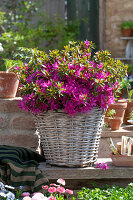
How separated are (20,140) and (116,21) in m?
4.72

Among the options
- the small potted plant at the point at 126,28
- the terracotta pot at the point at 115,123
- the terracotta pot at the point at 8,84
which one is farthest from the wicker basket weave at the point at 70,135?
the small potted plant at the point at 126,28

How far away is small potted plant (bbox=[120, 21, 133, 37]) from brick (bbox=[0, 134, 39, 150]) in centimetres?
454

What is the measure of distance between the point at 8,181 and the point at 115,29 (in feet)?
16.9

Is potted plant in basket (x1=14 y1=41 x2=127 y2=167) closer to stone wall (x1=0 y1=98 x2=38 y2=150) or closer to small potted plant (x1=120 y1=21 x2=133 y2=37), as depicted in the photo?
stone wall (x1=0 y1=98 x2=38 y2=150)

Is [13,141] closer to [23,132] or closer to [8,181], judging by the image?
[23,132]

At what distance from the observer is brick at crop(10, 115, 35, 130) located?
2.65 meters

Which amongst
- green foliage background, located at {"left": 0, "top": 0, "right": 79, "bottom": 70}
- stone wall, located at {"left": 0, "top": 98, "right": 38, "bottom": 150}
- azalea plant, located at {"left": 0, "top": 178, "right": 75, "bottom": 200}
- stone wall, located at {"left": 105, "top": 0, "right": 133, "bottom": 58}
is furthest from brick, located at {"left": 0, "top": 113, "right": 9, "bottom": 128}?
stone wall, located at {"left": 105, "top": 0, "right": 133, "bottom": 58}

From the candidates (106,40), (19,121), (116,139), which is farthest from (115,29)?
(19,121)

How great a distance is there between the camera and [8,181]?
226cm

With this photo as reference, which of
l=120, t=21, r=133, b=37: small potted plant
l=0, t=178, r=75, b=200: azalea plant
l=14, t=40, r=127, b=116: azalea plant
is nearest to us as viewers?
l=0, t=178, r=75, b=200: azalea plant

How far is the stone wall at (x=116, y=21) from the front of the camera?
6.79 meters

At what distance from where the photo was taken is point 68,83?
7.63ft

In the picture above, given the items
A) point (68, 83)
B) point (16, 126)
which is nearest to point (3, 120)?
point (16, 126)

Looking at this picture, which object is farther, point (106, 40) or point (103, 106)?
point (106, 40)
